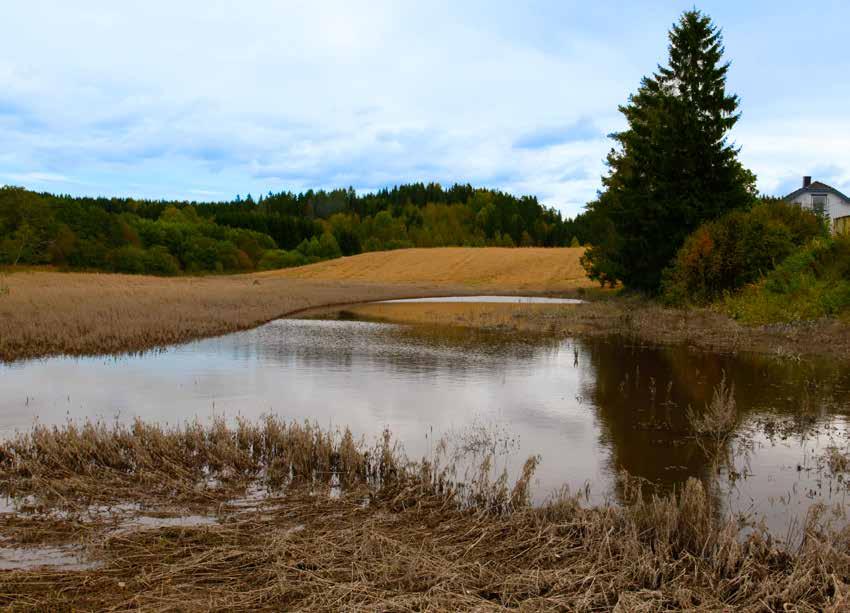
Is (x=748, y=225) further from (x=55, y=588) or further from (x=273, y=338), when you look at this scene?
(x=55, y=588)

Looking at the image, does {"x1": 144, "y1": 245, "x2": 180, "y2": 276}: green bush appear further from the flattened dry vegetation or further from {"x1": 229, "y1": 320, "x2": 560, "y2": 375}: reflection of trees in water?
the flattened dry vegetation

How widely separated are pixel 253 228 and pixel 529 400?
454 feet

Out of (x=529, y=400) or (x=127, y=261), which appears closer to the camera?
(x=529, y=400)

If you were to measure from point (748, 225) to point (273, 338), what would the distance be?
20.5m

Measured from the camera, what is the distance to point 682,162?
108 feet

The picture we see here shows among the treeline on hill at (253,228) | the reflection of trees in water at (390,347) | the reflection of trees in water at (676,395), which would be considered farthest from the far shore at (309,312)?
the treeline on hill at (253,228)

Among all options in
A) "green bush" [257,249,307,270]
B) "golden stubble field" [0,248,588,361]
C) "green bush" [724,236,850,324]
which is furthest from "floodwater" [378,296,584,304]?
"green bush" [257,249,307,270]

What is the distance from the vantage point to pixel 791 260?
28.5 meters

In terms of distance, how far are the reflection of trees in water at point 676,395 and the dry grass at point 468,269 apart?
3906cm

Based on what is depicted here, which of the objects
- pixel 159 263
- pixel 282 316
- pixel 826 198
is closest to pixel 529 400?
pixel 282 316

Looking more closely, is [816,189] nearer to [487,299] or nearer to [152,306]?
[487,299]

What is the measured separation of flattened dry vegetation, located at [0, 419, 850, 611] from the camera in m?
5.48

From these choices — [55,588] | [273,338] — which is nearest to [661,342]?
[273,338]

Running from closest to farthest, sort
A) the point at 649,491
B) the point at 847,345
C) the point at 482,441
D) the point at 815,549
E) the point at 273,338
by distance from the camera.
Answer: the point at 815,549 → the point at 649,491 → the point at 482,441 → the point at 847,345 → the point at 273,338
